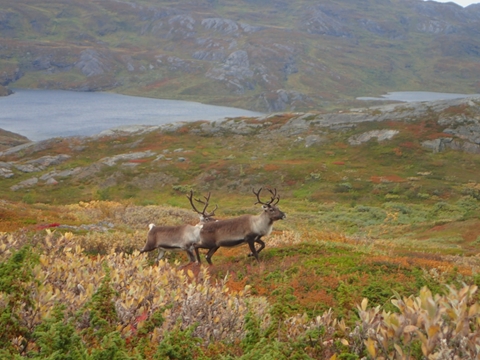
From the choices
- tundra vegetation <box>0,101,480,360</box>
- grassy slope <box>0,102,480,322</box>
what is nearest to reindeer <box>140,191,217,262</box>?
tundra vegetation <box>0,101,480,360</box>

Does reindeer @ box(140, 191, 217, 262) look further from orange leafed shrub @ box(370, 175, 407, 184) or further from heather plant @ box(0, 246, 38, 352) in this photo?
orange leafed shrub @ box(370, 175, 407, 184)

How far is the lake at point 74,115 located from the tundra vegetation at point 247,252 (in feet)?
166

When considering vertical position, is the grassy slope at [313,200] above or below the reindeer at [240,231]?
below

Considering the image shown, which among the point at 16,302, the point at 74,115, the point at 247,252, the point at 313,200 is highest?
the point at 16,302

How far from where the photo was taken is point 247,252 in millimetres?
18500

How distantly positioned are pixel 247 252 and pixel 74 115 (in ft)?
465

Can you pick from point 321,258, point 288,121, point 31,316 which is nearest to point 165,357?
point 31,316

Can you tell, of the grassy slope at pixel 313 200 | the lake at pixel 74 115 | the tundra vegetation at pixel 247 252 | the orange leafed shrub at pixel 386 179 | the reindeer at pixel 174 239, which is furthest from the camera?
the lake at pixel 74 115

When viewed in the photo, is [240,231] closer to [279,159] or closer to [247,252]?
[247,252]

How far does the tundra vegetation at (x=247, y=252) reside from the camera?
5012 mm

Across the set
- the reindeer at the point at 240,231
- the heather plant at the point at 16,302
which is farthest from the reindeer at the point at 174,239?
the heather plant at the point at 16,302

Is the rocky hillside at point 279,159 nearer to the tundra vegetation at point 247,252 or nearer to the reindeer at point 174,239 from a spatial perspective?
the tundra vegetation at point 247,252

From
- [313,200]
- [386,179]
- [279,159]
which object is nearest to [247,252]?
[313,200]

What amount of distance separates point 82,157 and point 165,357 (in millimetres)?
66431
